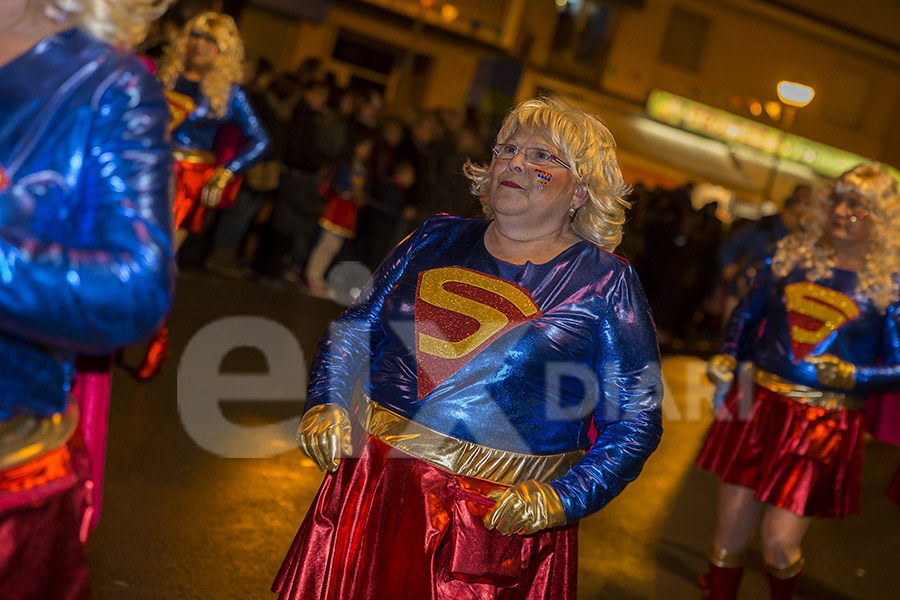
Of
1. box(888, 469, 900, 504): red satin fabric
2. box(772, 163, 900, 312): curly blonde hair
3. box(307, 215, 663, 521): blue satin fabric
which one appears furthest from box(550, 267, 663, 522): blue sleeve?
box(888, 469, 900, 504): red satin fabric

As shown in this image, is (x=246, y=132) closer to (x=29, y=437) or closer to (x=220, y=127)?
(x=220, y=127)

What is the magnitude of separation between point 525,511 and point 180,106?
451 centimetres

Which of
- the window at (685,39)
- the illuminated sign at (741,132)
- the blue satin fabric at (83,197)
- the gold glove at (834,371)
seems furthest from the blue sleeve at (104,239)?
the window at (685,39)

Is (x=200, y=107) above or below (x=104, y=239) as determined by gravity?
above

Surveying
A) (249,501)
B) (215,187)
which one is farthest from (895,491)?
(215,187)

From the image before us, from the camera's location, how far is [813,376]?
435 centimetres

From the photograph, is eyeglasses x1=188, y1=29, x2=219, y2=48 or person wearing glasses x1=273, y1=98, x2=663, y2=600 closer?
person wearing glasses x1=273, y1=98, x2=663, y2=600

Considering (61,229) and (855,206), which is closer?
(61,229)

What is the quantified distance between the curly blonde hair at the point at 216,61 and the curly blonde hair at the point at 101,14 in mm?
4833

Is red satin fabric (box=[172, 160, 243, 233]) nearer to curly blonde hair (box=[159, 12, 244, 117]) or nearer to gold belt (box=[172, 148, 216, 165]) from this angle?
gold belt (box=[172, 148, 216, 165])

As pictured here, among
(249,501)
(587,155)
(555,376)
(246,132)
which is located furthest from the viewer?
(246,132)

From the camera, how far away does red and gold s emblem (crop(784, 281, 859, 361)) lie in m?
4.37

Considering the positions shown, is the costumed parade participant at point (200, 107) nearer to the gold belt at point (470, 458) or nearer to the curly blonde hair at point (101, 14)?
the gold belt at point (470, 458)

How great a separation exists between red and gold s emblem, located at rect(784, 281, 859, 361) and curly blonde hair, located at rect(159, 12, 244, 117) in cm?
363
